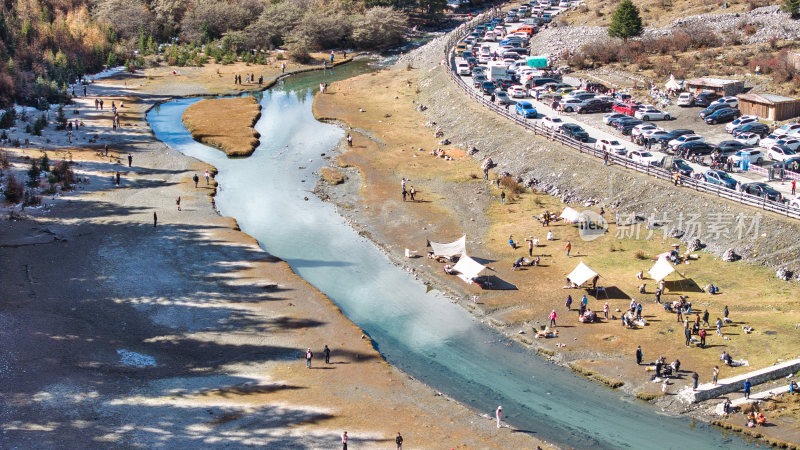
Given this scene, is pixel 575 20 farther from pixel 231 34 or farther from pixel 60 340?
pixel 60 340

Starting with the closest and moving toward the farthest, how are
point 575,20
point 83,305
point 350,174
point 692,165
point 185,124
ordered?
1. point 83,305
2. point 692,165
3. point 350,174
4. point 185,124
5. point 575,20

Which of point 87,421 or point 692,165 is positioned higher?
point 692,165

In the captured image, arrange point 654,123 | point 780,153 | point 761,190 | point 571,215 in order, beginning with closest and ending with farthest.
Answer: point 761,190 < point 571,215 < point 780,153 < point 654,123

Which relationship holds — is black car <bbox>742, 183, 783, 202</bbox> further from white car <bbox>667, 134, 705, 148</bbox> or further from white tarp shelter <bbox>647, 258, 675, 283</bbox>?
white tarp shelter <bbox>647, 258, 675, 283</bbox>

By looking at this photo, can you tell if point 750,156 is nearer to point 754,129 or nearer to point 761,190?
point 761,190

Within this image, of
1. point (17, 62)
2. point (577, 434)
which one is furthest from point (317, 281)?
point (17, 62)

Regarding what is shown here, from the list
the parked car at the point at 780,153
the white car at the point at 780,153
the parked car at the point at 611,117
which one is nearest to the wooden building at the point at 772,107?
the parked car at the point at 780,153

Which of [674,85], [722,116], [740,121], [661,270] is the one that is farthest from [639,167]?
[674,85]
